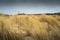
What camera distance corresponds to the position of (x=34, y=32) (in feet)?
2.48

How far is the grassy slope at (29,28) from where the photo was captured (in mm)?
737

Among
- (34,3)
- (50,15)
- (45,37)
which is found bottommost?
(45,37)

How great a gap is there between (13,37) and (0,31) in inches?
3.5

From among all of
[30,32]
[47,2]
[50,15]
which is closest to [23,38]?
[30,32]

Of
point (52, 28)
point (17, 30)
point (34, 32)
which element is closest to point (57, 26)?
point (52, 28)

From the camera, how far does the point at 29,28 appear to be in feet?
2.54

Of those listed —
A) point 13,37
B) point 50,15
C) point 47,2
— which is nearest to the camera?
point 13,37

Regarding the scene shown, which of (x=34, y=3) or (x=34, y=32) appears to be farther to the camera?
(x=34, y=3)

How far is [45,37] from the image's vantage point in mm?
752

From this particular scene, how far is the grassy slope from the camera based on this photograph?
0.74 metres

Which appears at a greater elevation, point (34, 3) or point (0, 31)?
point (34, 3)

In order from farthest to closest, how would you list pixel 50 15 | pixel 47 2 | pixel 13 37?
1. pixel 47 2
2. pixel 50 15
3. pixel 13 37

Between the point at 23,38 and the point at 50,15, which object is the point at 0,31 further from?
the point at 50,15

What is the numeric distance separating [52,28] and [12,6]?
38 cm
